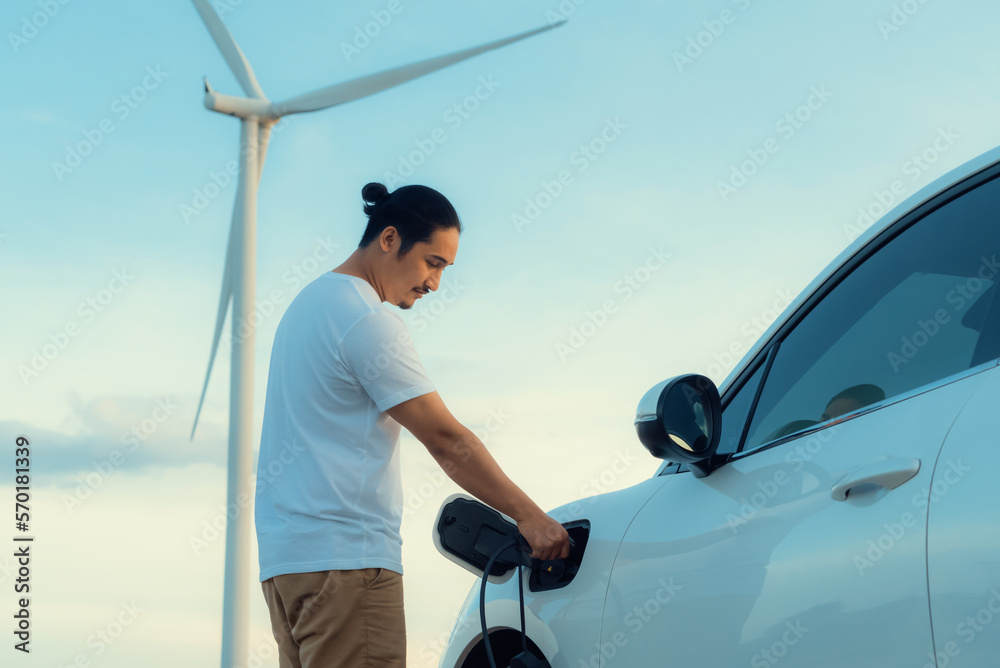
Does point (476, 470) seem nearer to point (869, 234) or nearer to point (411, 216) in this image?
point (411, 216)

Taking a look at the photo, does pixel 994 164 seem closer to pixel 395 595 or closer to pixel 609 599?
pixel 609 599

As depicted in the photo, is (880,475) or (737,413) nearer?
(880,475)

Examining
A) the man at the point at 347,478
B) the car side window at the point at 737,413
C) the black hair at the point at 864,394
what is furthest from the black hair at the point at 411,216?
the black hair at the point at 864,394

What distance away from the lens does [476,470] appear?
2.45 m

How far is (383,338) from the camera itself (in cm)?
247

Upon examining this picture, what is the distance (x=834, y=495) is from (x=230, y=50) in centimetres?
1097

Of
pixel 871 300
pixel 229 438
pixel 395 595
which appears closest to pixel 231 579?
pixel 229 438

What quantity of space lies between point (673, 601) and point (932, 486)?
0.66 metres

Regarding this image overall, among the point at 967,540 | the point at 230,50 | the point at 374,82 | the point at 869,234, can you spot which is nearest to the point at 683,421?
the point at 869,234

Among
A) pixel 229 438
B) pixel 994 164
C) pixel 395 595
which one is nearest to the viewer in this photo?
pixel 994 164

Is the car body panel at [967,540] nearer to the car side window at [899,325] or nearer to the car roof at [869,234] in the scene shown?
the car side window at [899,325]

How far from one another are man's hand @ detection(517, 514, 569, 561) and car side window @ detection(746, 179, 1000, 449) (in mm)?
530

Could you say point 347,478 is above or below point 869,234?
above

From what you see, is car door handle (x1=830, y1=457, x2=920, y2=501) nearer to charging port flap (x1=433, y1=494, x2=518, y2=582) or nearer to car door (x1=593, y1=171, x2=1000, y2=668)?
car door (x1=593, y1=171, x2=1000, y2=668)
